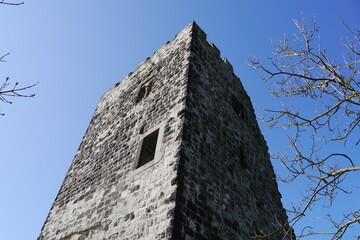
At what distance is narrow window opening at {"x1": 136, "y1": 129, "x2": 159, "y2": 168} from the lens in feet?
19.4

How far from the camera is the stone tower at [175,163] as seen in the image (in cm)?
461

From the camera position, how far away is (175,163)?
477 centimetres

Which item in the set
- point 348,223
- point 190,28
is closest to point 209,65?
point 190,28

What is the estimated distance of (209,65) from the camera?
7852 mm

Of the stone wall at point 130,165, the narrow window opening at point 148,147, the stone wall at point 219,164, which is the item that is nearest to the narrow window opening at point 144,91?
the stone wall at point 130,165

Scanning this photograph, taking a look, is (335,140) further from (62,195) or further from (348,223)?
(62,195)

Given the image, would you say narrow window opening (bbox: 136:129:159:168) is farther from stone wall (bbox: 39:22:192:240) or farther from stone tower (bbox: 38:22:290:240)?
stone wall (bbox: 39:22:192:240)

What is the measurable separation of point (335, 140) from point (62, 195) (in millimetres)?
6132

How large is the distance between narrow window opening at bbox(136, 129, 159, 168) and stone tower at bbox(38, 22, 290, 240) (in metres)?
0.02

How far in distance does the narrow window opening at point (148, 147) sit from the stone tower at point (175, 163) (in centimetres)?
2

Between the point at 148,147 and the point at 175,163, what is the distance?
152 cm

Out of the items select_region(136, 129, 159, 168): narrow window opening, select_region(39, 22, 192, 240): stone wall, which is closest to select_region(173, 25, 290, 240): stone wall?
select_region(39, 22, 192, 240): stone wall

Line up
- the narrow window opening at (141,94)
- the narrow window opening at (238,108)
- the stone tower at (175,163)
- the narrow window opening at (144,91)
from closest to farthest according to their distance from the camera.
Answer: the stone tower at (175,163) → the narrow window opening at (144,91) → the narrow window opening at (141,94) → the narrow window opening at (238,108)

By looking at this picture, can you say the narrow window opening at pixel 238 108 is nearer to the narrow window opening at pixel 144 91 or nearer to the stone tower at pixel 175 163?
the stone tower at pixel 175 163
